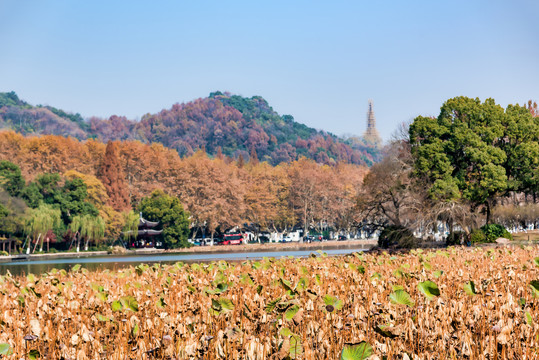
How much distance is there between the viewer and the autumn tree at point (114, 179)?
76562 millimetres

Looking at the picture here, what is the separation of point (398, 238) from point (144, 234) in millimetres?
42838

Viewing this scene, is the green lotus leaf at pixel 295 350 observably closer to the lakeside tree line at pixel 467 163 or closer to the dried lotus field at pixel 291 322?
the dried lotus field at pixel 291 322

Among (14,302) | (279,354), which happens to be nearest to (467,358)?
(279,354)

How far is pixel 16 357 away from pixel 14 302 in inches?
151

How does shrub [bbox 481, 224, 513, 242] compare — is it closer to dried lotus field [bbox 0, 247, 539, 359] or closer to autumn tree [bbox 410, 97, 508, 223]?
autumn tree [bbox 410, 97, 508, 223]

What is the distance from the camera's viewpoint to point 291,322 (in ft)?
19.7

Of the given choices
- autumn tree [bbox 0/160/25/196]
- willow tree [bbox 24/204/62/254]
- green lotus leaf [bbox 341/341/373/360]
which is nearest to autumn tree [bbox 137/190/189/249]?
willow tree [bbox 24/204/62/254]

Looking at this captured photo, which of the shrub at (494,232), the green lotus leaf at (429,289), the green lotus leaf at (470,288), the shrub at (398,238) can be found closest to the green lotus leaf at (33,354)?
the green lotus leaf at (429,289)

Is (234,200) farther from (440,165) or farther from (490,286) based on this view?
(490,286)

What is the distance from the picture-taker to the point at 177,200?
73.8 m

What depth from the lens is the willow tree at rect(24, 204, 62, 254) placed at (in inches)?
2408

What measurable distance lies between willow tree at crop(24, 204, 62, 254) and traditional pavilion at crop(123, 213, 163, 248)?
9891mm

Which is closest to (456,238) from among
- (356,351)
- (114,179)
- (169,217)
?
(356,351)

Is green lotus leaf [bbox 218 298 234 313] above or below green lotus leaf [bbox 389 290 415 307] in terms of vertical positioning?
below
